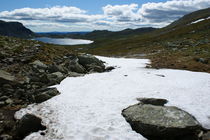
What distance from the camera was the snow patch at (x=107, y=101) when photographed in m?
11.0

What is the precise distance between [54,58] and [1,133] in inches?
722

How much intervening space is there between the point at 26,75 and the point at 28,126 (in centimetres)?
1056

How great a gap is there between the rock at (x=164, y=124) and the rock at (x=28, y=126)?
5199 millimetres

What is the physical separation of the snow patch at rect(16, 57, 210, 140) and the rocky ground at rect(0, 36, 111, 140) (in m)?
0.93

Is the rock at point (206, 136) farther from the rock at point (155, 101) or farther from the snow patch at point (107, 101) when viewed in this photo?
the rock at point (155, 101)

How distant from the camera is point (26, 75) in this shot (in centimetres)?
2055

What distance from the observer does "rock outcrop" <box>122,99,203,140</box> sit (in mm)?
10508

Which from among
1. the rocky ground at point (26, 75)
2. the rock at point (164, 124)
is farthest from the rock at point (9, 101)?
the rock at point (164, 124)

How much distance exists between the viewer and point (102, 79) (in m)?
22.1

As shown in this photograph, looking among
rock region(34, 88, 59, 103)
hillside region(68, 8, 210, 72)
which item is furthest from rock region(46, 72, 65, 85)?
hillside region(68, 8, 210, 72)

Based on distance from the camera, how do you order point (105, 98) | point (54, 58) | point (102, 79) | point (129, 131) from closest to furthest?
point (129, 131)
point (105, 98)
point (102, 79)
point (54, 58)

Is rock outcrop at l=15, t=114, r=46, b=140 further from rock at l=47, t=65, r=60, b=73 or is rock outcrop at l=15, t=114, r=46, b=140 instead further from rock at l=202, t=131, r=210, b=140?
rock at l=47, t=65, r=60, b=73

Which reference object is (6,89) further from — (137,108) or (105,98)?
(137,108)

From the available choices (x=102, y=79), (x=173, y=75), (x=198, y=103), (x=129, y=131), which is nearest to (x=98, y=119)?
(x=129, y=131)
